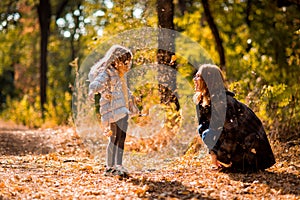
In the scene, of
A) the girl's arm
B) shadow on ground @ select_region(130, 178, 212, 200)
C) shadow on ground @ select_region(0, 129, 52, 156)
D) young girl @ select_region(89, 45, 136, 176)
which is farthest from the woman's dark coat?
shadow on ground @ select_region(0, 129, 52, 156)

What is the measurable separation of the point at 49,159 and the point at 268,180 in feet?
11.2

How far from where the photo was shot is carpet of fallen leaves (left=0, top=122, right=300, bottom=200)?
4.88 m

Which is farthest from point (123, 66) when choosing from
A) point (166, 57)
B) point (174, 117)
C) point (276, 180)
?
point (174, 117)

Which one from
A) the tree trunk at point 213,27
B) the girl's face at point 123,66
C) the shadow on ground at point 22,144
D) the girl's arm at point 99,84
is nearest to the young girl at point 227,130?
the girl's face at point 123,66

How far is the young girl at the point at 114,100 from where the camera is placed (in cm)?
580

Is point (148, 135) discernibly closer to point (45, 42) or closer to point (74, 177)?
point (74, 177)

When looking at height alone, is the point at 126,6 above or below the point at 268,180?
above

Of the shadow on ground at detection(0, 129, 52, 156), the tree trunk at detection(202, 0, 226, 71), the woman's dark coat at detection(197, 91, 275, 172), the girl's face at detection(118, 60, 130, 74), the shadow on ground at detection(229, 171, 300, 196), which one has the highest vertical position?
the tree trunk at detection(202, 0, 226, 71)

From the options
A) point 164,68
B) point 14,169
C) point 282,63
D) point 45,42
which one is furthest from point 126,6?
point 45,42

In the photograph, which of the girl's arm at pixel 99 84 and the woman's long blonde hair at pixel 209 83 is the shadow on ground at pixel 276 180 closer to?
the woman's long blonde hair at pixel 209 83

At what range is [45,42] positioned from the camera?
1725cm

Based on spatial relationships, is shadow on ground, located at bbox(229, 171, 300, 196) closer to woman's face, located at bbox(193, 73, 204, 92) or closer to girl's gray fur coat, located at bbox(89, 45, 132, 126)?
woman's face, located at bbox(193, 73, 204, 92)

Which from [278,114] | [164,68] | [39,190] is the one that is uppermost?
[164,68]

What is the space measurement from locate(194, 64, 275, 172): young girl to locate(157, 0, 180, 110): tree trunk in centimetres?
264
